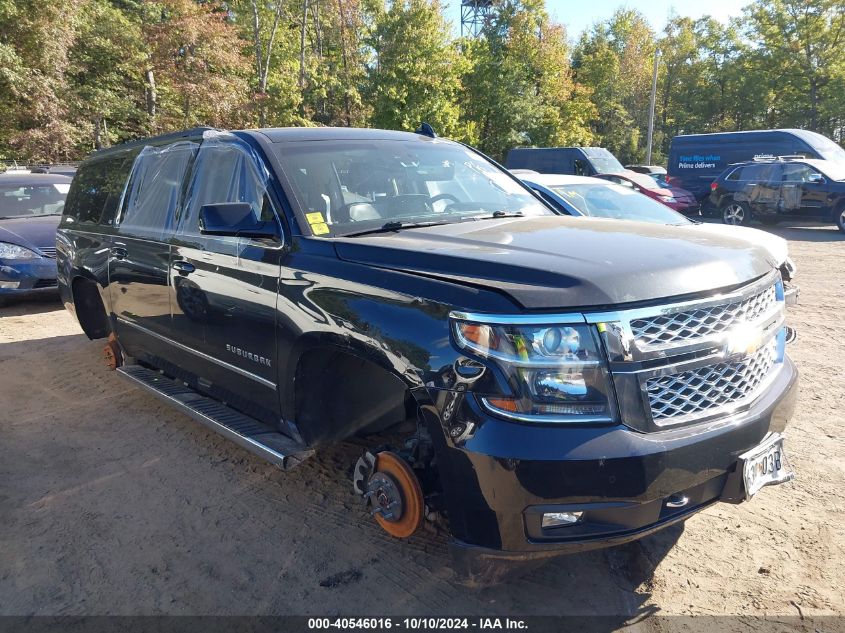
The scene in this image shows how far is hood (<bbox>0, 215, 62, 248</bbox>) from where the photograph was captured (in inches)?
323

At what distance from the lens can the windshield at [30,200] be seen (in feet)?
30.6

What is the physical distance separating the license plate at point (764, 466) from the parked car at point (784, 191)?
1501 centimetres

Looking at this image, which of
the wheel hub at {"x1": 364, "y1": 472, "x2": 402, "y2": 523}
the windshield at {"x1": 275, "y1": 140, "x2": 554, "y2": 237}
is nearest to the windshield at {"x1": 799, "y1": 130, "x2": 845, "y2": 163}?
the windshield at {"x1": 275, "y1": 140, "x2": 554, "y2": 237}

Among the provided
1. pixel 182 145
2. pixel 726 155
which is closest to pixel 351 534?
pixel 182 145

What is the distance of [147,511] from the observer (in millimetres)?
3416

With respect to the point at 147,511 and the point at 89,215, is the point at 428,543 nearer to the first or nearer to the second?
the point at 147,511

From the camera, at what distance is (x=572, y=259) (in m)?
2.41

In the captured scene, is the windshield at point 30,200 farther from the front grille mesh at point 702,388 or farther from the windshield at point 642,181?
the windshield at point 642,181

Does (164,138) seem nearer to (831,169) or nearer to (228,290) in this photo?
(228,290)

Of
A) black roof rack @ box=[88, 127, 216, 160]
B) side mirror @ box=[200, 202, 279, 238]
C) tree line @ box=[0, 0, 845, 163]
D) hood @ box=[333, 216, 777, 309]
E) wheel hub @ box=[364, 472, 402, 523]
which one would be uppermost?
tree line @ box=[0, 0, 845, 163]

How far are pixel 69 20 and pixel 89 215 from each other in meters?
18.0

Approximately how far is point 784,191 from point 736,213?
4.51 feet

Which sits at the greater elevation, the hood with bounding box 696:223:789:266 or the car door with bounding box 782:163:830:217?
the hood with bounding box 696:223:789:266

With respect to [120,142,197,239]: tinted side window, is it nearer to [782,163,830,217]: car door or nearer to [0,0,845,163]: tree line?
[782,163,830,217]: car door
